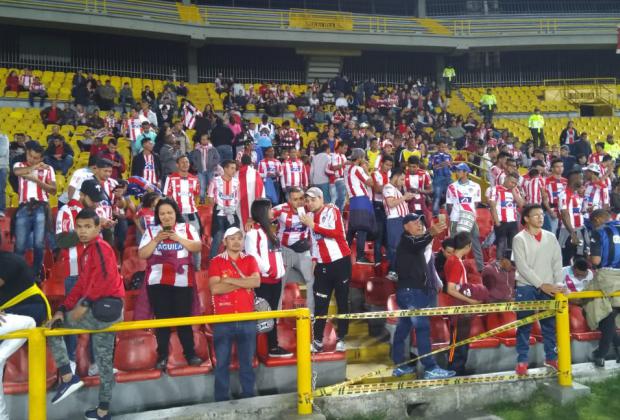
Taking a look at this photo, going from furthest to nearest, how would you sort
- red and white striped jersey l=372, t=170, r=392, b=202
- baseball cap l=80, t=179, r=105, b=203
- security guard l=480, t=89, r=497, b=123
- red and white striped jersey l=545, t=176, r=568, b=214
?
security guard l=480, t=89, r=497, b=123 → red and white striped jersey l=545, t=176, r=568, b=214 → red and white striped jersey l=372, t=170, r=392, b=202 → baseball cap l=80, t=179, r=105, b=203

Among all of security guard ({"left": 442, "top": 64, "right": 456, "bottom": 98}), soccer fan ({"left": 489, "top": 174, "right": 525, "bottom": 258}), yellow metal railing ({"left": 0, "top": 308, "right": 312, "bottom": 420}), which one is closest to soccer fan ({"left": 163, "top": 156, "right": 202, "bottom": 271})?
yellow metal railing ({"left": 0, "top": 308, "right": 312, "bottom": 420})

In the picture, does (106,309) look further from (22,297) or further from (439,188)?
(439,188)

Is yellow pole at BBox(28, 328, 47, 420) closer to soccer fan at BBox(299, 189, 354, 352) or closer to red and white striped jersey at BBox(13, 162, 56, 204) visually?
soccer fan at BBox(299, 189, 354, 352)

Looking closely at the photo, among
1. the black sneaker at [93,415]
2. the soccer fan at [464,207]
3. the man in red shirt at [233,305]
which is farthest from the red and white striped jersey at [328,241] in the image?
the soccer fan at [464,207]

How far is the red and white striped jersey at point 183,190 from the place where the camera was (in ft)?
30.1

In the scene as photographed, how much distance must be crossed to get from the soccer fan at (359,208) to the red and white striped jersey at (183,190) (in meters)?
2.22

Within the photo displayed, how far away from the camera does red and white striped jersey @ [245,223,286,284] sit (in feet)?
21.3

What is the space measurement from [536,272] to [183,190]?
16.1 feet

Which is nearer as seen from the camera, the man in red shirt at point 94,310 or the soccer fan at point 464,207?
the man in red shirt at point 94,310

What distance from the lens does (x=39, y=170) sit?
28.1 feet

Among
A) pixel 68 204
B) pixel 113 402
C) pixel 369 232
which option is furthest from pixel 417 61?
pixel 113 402

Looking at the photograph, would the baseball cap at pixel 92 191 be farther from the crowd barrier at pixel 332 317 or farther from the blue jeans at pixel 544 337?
the blue jeans at pixel 544 337

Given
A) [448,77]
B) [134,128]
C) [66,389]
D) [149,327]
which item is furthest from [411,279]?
[448,77]

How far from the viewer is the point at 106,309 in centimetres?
497
